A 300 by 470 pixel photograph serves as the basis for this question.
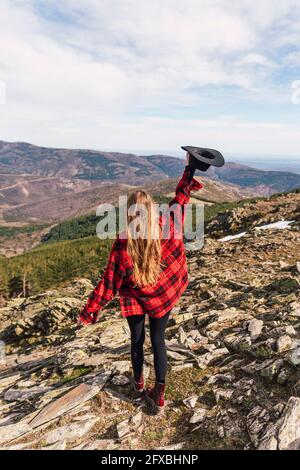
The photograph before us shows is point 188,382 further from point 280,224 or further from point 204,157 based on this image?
point 280,224

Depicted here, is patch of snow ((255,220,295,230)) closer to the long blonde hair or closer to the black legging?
the black legging

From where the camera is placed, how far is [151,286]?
20.6 ft

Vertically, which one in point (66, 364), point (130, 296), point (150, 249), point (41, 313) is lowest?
point (41, 313)

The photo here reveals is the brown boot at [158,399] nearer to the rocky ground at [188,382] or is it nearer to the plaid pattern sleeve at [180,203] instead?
the rocky ground at [188,382]

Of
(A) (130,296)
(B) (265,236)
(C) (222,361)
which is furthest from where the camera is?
(B) (265,236)

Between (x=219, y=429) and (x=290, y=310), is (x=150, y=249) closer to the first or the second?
(x=219, y=429)

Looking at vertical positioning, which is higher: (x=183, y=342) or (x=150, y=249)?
(x=150, y=249)

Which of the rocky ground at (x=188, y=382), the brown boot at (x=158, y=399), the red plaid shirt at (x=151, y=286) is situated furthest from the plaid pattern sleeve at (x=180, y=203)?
the rocky ground at (x=188, y=382)

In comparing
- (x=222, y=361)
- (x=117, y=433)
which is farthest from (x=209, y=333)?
(x=117, y=433)

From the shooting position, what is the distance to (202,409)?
6699 mm

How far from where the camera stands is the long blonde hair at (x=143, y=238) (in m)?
5.79

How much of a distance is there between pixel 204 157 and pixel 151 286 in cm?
254

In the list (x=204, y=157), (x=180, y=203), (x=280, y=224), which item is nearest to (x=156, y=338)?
(x=180, y=203)

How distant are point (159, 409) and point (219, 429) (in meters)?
1.25
